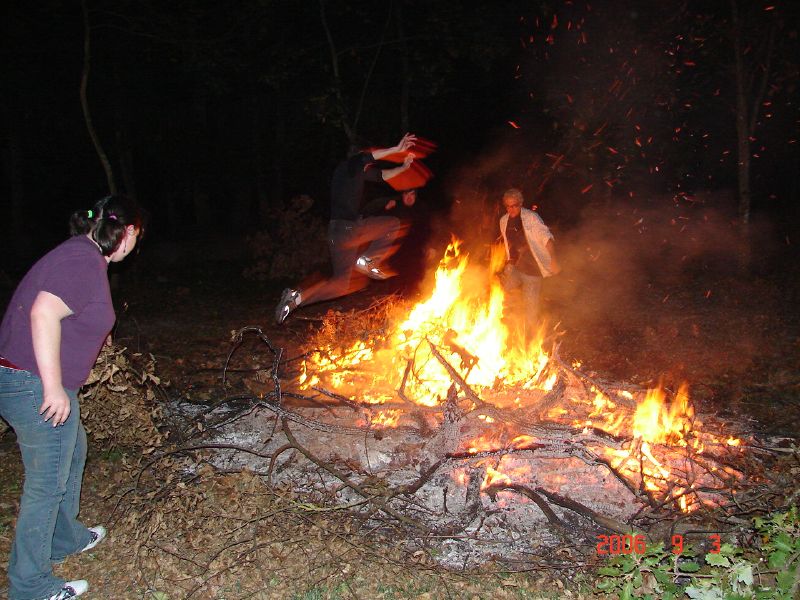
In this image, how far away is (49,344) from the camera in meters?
2.70

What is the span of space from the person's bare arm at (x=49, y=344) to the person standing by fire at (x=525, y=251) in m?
4.69

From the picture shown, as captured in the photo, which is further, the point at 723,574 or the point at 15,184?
the point at 15,184

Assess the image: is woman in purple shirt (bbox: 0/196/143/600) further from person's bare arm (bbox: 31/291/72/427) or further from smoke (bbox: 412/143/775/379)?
smoke (bbox: 412/143/775/379)

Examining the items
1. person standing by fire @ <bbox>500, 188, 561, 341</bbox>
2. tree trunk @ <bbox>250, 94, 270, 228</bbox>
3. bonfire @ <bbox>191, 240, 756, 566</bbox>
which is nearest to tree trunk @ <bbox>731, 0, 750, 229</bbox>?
person standing by fire @ <bbox>500, 188, 561, 341</bbox>

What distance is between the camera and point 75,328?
9.52ft

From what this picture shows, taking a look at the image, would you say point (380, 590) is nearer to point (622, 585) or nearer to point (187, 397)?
point (622, 585)

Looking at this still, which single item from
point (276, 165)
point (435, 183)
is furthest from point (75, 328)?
point (276, 165)

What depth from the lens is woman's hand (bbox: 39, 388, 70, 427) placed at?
9.09ft

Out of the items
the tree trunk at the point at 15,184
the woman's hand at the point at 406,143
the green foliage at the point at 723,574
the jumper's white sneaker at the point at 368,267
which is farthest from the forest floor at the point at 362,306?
the tree trunk at the point at 15,184

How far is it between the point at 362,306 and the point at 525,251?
3.56 meters

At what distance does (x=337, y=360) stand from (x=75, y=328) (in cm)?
278

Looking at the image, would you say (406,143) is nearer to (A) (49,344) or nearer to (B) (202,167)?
(A) (49,344)

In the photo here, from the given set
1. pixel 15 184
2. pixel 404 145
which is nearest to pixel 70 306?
pixel 404 145

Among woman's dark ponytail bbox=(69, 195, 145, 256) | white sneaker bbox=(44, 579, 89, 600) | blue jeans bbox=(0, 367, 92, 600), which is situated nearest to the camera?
blue jeans bbox=(0, 367, 92, 600)
